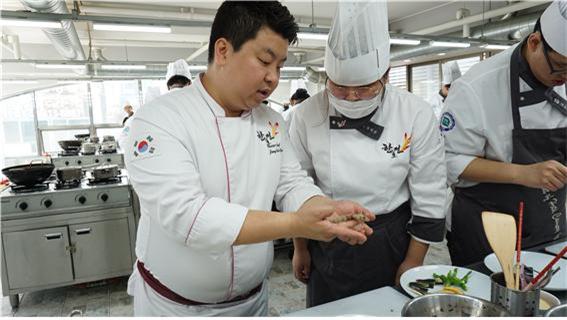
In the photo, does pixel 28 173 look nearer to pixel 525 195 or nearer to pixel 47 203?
pixel 47 203

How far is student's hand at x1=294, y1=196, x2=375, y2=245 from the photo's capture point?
3.16 ft

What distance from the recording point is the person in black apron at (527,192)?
1.46 m

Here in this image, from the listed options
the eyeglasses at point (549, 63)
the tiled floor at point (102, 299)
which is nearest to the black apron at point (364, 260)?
the eyeglasses at point (549, 63)

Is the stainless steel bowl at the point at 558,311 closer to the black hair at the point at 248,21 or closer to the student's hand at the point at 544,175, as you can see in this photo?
the student's hand at the point at 544,175

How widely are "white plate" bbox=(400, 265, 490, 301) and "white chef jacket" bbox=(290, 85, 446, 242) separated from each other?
0.22m

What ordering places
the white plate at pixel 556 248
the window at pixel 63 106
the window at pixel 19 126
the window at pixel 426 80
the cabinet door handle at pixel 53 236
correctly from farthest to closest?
the window at pixel 63 106 < the window at pixel 19 126 < the window at pixel 426 80 < the cabinet door handle at pixel 53 236 < the white plate at pixel 556 248

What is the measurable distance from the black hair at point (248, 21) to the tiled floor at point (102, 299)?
226cm

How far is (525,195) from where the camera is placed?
1483mm

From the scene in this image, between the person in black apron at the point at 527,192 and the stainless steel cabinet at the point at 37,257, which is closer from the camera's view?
A: the person in black apron at the point at 527,192

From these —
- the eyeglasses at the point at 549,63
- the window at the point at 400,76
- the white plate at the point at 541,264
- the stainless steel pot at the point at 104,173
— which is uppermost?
the window at the point at 400,76

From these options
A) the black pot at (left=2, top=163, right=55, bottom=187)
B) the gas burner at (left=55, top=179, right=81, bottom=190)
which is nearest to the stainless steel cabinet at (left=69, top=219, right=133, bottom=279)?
the gas burner at (left=55, top=179, right=81, bottom=190)

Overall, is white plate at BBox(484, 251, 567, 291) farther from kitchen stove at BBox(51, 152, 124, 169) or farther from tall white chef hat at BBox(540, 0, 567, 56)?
kitchen stove at BBox(51, 152, 124, 169)

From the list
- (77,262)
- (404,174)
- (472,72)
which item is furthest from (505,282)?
(77,262)

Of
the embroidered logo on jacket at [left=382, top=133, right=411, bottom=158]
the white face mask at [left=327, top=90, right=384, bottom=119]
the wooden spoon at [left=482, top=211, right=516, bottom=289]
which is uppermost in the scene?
the white face mask at [left=327, top=90, right=384, bottom=119]
